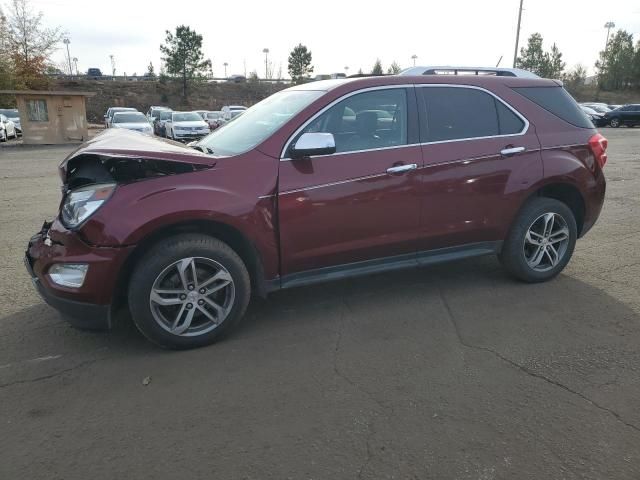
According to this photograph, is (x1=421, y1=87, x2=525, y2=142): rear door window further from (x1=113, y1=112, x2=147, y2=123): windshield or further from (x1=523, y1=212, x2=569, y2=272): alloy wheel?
(x1=113, y1=112, x2=147, y2=123): windshield

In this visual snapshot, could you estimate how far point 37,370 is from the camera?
3246 millimetres

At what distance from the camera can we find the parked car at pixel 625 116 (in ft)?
112

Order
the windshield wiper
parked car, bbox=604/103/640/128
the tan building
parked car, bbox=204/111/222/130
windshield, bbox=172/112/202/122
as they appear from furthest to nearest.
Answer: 1. parked car, bbox=604/103/640/128
2. parked car, bbox=204/111/222/130
3. windshield, bbox=172/112/202/122
4. the tan building
5. the windshield wiper

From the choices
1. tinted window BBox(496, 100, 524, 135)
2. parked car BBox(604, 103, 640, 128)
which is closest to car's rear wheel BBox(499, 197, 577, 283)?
tinted window BBox(496, 100, 524, 135)

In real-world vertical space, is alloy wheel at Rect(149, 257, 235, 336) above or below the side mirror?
below

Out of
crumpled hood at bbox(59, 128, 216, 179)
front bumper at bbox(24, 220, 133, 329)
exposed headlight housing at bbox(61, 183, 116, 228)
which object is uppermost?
crumpled hood at bbox(59, 128, 216, 179)

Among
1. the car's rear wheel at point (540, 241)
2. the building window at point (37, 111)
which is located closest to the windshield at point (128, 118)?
the building window at point (37, 111)

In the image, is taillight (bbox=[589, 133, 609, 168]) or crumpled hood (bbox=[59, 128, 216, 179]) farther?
taillight (bbox=[589, 133, 609, 168])

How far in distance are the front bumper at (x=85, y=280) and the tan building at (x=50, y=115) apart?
71.3 feet

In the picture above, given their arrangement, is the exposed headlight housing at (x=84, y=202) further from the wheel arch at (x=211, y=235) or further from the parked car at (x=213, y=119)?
the parked car at (x=213, y=119)

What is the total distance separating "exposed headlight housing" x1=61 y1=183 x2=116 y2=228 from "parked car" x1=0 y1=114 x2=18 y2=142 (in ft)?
79.3

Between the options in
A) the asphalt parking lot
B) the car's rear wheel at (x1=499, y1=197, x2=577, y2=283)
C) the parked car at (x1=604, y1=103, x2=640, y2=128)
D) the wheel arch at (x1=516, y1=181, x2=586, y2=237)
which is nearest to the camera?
the asphalt parking lot

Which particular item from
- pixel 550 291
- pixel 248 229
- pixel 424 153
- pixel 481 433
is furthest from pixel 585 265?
pixel 248 229

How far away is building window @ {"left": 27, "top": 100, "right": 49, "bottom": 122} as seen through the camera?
21802 millimetres
